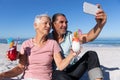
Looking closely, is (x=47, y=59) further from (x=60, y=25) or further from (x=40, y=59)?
(x=60, y=25)

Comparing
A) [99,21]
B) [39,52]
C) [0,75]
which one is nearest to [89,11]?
[99,21]

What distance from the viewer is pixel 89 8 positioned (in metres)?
2.86

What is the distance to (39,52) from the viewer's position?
9.97 feet

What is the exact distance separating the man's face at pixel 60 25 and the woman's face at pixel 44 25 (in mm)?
296

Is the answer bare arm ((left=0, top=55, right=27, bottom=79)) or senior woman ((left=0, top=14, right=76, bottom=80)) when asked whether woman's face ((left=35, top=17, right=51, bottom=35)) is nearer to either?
senior woman ((left=0, top=14, right=76, bottom=80))

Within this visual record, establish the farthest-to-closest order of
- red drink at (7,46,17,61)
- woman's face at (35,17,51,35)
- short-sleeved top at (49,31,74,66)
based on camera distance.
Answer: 1. short-sleeved top at (49,31,74,66)
2. woman's face at (35,17,51,35)
3. red drink at (7,46,17,61)

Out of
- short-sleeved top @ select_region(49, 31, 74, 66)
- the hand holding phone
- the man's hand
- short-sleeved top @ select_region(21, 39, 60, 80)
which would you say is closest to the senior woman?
short-sleeved top @ select_region(21, 39, 60, 80)

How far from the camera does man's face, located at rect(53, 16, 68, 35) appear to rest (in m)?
3.25

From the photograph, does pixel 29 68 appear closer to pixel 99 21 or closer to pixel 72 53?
pixel 72 53

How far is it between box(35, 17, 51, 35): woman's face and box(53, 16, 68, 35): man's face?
0.30m

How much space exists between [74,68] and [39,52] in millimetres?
453

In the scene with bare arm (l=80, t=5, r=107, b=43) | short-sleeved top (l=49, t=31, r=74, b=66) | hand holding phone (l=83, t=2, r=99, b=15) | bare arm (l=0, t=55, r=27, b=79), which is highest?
hand holding phone (l=83, t=2, r=99, b=15)

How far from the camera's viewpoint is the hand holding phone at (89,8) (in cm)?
281

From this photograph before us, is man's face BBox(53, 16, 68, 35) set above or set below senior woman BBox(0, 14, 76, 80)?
above
